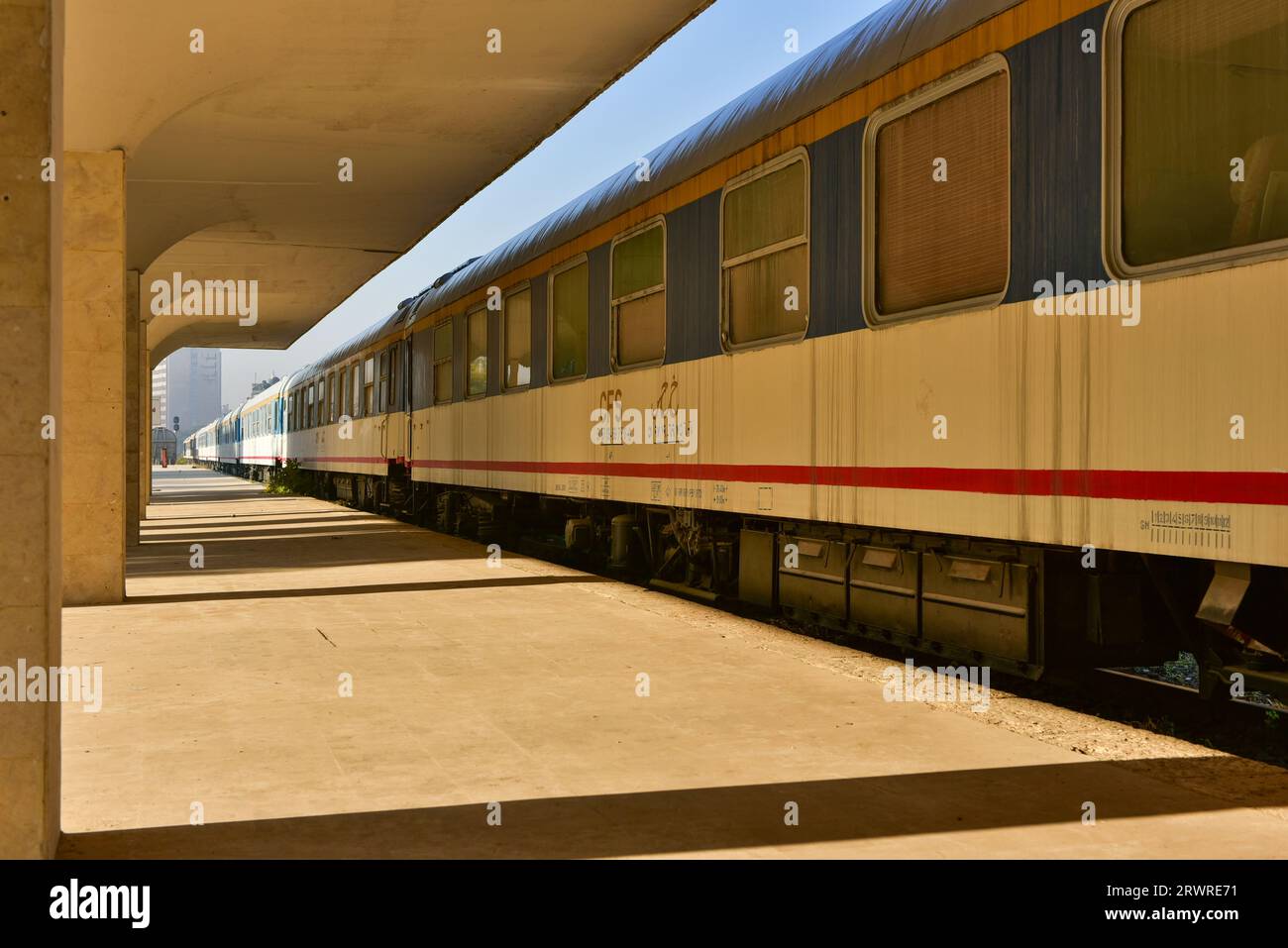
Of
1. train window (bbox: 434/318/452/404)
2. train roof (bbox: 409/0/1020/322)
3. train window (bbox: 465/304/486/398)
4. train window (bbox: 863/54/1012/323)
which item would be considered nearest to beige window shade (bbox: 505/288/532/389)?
train roof (bbox: 409/0/1020/322)

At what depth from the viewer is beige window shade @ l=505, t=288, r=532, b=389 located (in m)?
14.5

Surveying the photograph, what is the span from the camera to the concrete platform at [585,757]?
4.12 metres

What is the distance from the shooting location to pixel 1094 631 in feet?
20.3

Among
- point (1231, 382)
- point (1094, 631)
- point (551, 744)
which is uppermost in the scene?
point (1231, 382)

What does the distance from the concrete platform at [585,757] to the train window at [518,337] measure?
18.5 ft

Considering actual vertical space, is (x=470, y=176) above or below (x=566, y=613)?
above

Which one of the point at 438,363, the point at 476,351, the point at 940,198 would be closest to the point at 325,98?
the point at 476,351

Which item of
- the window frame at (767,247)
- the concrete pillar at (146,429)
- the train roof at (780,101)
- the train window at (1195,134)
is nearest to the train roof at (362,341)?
the concrete pillar at (146,429)

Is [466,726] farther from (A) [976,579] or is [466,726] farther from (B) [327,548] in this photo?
(B) [327,548]

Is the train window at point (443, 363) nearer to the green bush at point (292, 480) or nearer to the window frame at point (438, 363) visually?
the window frame at point (438, 363)

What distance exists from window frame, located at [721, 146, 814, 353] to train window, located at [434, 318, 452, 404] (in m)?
9.54

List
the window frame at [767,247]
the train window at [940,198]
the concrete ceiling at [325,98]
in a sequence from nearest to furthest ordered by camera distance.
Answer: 1. the train window at [940,198]
2. the window frame at [767,247]
3. the concrete ceiling at [325,98]

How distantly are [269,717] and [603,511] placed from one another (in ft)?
23.9

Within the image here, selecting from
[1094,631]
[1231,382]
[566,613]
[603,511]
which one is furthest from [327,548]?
[1231,382]
